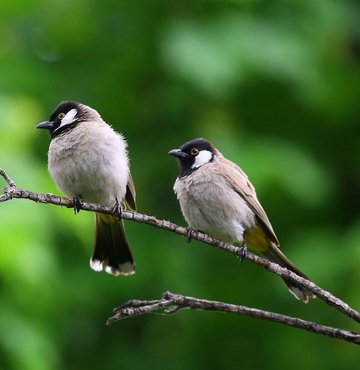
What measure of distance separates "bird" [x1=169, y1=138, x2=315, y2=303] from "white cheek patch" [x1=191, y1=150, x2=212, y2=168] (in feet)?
0.11

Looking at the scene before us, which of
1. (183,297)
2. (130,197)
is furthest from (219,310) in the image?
(130,197)

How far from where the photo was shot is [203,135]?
22.7 feet

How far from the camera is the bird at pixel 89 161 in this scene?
450 centimetres

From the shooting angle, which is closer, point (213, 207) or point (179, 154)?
point (213, 207)

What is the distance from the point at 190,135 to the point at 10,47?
185 cm

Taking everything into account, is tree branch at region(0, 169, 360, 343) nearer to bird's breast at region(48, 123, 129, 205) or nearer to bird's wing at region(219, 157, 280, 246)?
bird's breast at region(48, 123, 129, 205)

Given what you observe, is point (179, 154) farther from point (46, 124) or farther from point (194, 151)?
point (46, 124)

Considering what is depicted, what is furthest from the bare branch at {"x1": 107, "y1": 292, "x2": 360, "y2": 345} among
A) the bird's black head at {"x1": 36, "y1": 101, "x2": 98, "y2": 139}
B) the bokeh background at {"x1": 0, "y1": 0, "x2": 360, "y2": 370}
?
the bokeh background at {"x1": 0, "y1": 0, "x2": 360, "y2": 370}

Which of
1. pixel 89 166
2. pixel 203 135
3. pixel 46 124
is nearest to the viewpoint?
pixel 89 166

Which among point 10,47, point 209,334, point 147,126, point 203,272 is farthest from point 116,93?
point 209,334

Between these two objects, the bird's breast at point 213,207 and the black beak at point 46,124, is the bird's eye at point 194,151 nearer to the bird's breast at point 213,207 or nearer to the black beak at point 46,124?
the bird's breast at point 213,207

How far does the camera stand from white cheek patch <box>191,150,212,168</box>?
4777mm

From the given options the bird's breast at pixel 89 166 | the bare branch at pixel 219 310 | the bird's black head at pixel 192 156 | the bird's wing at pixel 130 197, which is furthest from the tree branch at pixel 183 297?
the bird's black head at pixel 192 156

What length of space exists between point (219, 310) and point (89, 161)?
6.47 ft
